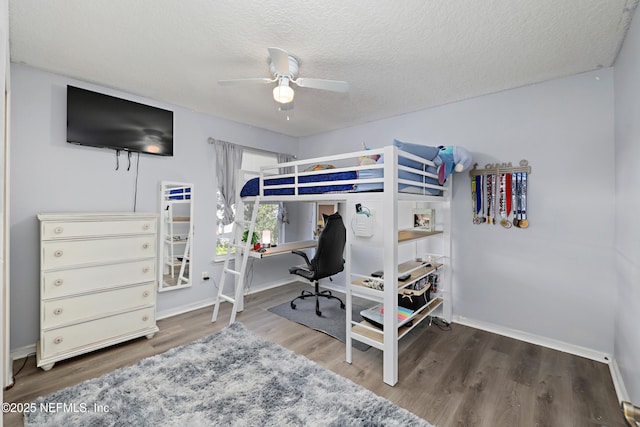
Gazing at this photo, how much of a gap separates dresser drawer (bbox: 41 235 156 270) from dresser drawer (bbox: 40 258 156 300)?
0.19 feet

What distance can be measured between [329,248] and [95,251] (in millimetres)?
2245

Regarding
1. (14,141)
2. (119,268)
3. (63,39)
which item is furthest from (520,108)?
(14,141)

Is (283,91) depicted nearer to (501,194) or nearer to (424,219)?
(424,219)

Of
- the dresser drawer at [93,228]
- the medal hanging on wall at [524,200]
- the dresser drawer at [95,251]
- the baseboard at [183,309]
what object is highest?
the medal hanging on wall at [524,200]

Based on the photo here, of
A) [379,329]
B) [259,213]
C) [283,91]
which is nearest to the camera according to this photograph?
[283,91]

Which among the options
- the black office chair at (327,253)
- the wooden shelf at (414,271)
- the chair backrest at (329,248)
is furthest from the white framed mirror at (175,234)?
the wooden shelf at (414,271)

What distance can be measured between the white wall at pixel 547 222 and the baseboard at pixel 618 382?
16cm

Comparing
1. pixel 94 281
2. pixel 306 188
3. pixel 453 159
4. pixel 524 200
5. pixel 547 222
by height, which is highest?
pixel 453 159

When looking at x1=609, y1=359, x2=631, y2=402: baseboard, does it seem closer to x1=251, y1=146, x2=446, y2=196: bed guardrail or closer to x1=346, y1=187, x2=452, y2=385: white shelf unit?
x1=346, y1=187, x2=452, y2=385: white shelf unit

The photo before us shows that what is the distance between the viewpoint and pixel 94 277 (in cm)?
250

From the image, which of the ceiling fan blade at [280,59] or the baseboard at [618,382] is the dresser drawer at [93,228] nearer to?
the ceiling fan blade at [280,59]

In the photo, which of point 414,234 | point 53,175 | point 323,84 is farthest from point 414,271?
point 53,175

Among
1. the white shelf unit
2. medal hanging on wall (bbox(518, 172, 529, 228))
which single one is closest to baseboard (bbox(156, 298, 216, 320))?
the white shelf unit

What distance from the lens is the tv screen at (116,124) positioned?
8.80 feet
